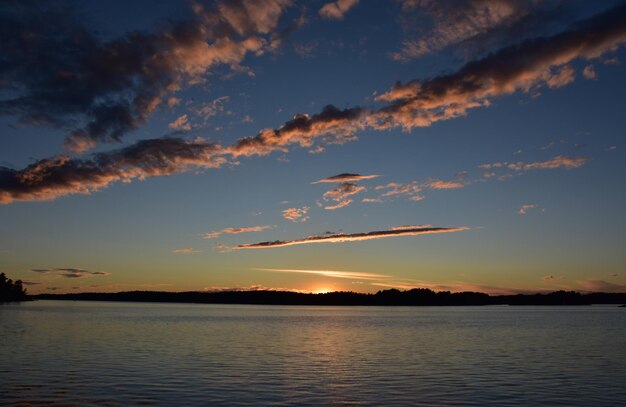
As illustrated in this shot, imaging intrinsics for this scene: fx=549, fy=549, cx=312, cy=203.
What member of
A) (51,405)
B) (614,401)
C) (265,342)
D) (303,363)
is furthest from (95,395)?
(265,342)

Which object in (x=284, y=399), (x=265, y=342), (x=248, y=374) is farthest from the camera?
(x=265, y=342)

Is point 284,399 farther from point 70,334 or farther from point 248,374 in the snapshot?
point 70,334

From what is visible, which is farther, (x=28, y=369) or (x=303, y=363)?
(x=303, y=363)

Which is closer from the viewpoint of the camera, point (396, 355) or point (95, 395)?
point (95, 395)

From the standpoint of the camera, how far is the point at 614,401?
35344 mm

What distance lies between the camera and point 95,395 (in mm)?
35000

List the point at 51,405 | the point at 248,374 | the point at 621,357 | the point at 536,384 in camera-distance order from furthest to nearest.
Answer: the point at 621,357 < the point at 248,374 < the point at 536,384 < the point at 51,405

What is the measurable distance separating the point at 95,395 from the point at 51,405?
11.8 feet

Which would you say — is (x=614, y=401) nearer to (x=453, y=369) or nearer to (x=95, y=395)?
(x=453, y=369)

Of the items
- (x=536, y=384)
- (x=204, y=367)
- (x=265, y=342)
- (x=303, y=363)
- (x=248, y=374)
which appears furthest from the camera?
(x=265, y=342)

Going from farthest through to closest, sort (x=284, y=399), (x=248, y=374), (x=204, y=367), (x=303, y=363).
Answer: (x=303, y=363) → (x=204, y=367) → (x=248, y=374) → (x=284, y=399)

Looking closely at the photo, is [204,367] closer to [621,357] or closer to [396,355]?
[396,355]

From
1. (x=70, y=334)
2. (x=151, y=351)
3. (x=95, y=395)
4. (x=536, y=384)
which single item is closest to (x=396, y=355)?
(x=536, y=384)

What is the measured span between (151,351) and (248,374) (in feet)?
70.3
